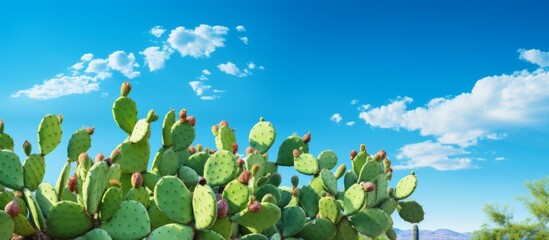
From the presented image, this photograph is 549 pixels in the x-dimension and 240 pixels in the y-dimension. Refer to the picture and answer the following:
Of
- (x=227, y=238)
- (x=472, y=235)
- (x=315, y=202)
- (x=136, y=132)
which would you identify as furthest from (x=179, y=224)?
(x=472, y=235)

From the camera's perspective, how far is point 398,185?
610cm

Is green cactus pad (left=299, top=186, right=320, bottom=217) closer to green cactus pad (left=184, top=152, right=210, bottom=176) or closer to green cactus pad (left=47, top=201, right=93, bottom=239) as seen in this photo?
green cactus pad (left=184, top=152, right=210, bottom=176)

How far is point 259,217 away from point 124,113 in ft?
3.95

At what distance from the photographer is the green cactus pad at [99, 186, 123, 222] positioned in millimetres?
3611

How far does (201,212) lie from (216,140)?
1.76 meters

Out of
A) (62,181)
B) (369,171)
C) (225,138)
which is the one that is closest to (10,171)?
(62,181)

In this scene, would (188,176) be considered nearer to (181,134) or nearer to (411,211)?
(181,134)

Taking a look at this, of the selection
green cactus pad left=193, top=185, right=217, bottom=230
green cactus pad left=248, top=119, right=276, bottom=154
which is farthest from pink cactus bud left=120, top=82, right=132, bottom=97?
green cactus pad left=248, top=119, right=276, bottom=154

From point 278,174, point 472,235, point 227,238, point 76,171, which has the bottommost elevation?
point 227,238

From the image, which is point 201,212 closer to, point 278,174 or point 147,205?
point 147,205

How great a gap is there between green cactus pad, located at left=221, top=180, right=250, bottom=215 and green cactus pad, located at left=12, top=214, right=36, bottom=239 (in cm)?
117

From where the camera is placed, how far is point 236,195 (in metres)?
3.95

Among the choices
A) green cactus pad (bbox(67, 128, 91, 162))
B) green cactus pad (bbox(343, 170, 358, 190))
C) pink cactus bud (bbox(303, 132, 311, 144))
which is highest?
pink cactus bud (bbox(303, 132, 311, 144))

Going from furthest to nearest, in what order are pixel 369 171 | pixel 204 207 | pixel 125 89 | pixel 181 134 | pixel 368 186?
pixel 369 171, pixel 368 186, pixel 181 134, pixel 125 89, pixel 204 207
